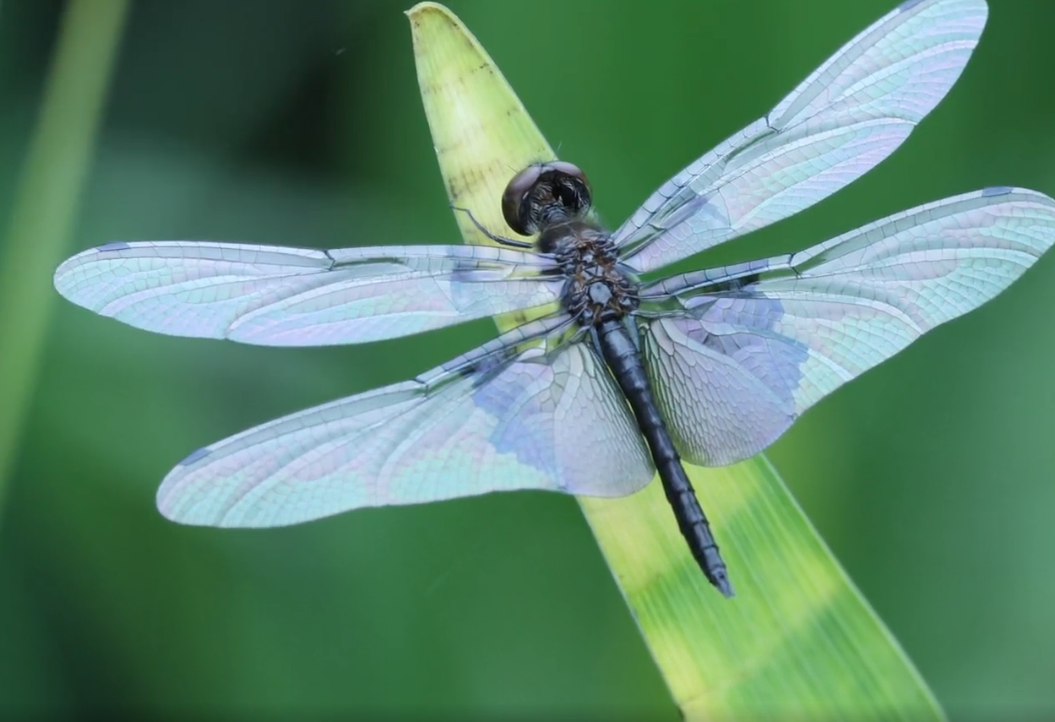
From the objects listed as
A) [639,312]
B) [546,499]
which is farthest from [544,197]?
[546,499]

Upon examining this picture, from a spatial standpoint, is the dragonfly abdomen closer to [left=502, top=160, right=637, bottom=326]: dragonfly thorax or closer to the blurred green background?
[left=502, top=160, right=637, bottom=326]: dragonfly thorax

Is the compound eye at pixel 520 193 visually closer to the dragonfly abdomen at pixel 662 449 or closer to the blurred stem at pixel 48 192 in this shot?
the dragonfly abdomen at pixel 662 449

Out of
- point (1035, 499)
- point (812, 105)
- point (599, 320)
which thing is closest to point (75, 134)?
point (599, 320)

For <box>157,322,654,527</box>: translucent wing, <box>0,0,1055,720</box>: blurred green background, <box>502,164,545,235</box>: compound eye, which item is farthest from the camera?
<box>0,0,1055,720</box>: blurred green background

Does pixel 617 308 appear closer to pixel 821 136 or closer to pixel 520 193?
pixel 520 193

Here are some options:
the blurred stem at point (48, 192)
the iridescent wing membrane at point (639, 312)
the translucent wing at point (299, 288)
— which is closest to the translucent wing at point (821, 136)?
the iridescent wing membrane at point (639, 312)

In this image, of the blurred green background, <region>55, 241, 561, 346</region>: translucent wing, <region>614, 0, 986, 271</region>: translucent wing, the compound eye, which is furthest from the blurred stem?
<region>614, 0, 986, 271</region>: translucent wing
